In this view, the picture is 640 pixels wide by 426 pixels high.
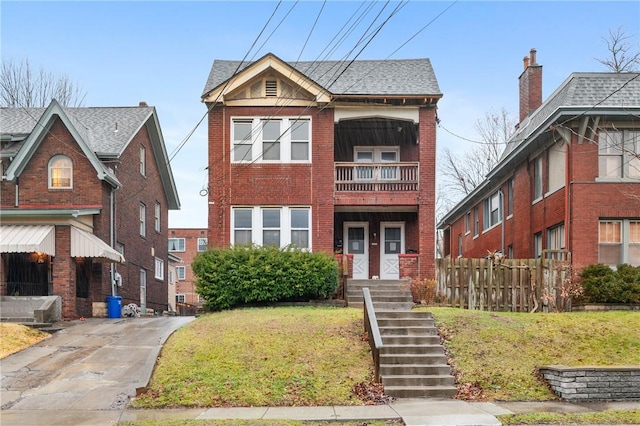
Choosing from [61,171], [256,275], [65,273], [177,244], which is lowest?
[65,273]

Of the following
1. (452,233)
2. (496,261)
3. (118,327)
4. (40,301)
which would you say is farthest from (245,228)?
(452,233)

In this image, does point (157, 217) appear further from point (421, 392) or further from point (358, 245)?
point (421, 392)

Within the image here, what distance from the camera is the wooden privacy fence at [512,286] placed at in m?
19.2

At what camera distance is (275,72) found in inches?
942

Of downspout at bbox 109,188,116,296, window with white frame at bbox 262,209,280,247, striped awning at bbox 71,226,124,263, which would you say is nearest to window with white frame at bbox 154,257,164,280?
downspout at bbox 109,188,116,296

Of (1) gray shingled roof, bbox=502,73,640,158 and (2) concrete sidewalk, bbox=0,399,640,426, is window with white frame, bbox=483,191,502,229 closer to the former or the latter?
(1) gray shingled roof, bbox=502,73,640,158

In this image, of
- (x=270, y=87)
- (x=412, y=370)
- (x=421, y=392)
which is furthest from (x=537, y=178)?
(x=421, y=392)

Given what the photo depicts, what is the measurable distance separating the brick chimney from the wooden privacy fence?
12961mm

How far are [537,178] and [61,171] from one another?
17.8 m

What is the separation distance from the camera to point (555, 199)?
75.2 ft

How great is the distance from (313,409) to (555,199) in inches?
563

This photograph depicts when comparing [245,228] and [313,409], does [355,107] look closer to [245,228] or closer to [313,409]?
[245,228]

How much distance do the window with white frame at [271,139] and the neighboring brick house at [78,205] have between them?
581cm

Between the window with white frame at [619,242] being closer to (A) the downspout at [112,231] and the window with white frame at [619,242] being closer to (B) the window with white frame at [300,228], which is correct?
(B) the window with white frame at [300,228]
